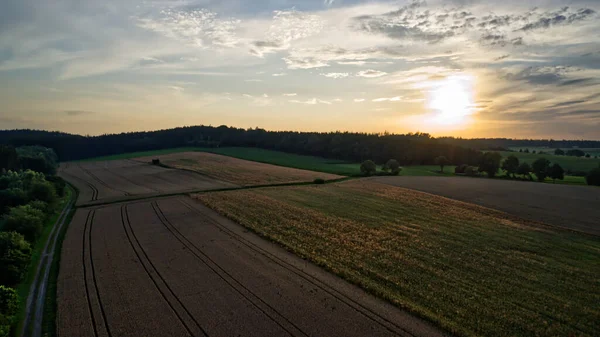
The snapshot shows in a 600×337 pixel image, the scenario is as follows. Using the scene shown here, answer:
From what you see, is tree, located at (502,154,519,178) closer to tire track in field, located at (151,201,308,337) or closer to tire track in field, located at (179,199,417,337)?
tire track in field, located at (179,199,417,337)

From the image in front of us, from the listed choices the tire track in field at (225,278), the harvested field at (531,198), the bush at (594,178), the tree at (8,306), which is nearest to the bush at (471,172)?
the harvested field at (531,198)

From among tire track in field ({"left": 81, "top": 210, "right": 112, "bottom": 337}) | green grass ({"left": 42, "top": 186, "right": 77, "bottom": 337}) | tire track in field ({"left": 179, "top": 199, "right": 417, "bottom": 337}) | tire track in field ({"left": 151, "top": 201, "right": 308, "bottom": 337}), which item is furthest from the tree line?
tire track in field ({"left": 179, "top": 199, "right": 417, "bottom": 337})

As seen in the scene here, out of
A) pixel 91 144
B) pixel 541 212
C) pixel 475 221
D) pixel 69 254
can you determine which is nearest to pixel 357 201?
pixel 475 221

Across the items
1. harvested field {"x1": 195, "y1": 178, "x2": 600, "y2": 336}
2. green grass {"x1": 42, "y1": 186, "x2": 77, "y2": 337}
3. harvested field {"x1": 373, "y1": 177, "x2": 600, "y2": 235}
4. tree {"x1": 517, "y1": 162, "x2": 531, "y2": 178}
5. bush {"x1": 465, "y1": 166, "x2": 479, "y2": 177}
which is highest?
tree {"x1": 517, "y1": 162, "x2": 531, "y2": 178}

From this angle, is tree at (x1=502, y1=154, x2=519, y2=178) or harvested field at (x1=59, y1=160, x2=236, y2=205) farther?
tree at (x1=502, y1=154, x2=519, y2=178)

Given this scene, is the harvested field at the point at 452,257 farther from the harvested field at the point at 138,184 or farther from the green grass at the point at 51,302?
the harvested field at the point at 138,184

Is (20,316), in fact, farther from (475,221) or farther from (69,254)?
(475,221)

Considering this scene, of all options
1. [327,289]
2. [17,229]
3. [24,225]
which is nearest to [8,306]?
[17,229]

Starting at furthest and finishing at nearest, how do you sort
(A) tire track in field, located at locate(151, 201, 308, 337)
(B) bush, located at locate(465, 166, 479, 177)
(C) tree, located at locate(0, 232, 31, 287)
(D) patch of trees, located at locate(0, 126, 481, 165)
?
(D) patch of trees, located at locate(0, 126, 481, 165)
(B) bush, located at locate(465, 166, 479, 177)
(C) tree, located at locate(0, 232, 31, 287)
(A) tire track in field, located at locate(151, 201, 308, 337)
